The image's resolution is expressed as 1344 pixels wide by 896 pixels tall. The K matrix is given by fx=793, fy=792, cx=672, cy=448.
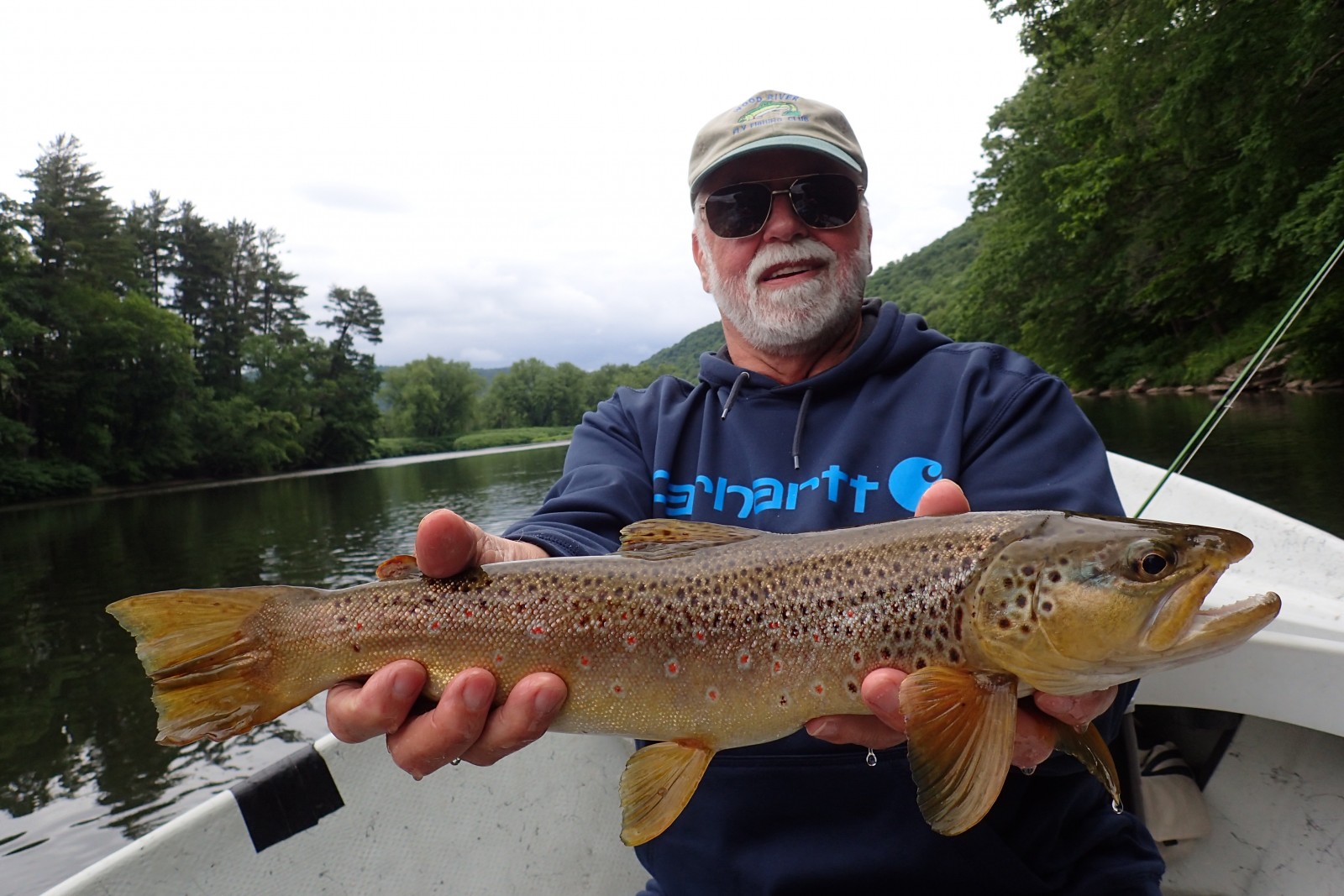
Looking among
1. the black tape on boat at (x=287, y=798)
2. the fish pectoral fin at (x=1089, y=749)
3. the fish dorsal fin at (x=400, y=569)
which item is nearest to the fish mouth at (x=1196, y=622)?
the fish pectoral fin at (x=1089, y=749)

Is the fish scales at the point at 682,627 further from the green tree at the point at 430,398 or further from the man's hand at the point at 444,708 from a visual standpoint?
the green tree at the point at 430,398

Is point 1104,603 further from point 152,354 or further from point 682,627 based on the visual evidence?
point 152,354

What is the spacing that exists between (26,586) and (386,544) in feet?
27.0

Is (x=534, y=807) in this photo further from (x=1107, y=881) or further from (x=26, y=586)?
(x=26, y=586)

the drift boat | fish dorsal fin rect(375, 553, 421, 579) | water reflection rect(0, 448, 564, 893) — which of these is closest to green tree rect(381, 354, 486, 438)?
water reflection rect(0, 448, 564, 893)

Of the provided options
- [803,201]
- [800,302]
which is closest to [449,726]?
[800,302]

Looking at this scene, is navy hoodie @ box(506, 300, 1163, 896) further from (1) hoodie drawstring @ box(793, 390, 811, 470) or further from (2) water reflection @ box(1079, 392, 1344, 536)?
(2) water reflection @ box(1079, 392, 1344, 536)

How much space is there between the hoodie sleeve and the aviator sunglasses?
1156mm

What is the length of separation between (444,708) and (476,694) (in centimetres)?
Result: 10

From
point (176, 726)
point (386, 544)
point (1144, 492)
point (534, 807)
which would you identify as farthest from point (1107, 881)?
point (386, 544)

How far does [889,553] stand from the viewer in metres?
2.28

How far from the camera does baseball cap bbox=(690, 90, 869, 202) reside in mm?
3652

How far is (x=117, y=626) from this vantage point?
1423 cm

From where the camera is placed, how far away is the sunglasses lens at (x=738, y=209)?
3787mm
